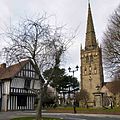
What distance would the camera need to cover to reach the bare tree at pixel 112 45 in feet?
104

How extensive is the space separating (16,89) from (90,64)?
5631cm

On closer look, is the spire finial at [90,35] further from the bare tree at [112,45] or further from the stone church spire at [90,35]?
the bare tree at [112,45]

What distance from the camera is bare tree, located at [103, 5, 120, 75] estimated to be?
31.6m

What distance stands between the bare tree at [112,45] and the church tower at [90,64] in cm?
6018

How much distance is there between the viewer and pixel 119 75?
32250mm

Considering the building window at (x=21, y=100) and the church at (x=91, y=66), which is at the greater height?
the church at (x=91, y=66)

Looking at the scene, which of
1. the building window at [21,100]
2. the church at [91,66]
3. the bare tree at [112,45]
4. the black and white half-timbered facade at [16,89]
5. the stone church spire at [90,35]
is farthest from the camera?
the stone church spire at [90,35]

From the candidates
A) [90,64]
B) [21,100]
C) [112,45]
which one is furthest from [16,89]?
[90,64]

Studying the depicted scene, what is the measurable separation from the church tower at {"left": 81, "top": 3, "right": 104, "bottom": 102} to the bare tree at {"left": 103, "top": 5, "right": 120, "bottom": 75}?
6018 centimetres

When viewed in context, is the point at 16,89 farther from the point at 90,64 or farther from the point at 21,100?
the point at 90,64

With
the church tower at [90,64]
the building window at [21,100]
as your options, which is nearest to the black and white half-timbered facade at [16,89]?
the building window at [21,100]

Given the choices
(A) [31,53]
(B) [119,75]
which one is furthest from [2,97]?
(A) [31,53]

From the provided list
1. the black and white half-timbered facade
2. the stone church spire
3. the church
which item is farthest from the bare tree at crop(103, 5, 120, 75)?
the stone church spire

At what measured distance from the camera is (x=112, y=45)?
104 feet
